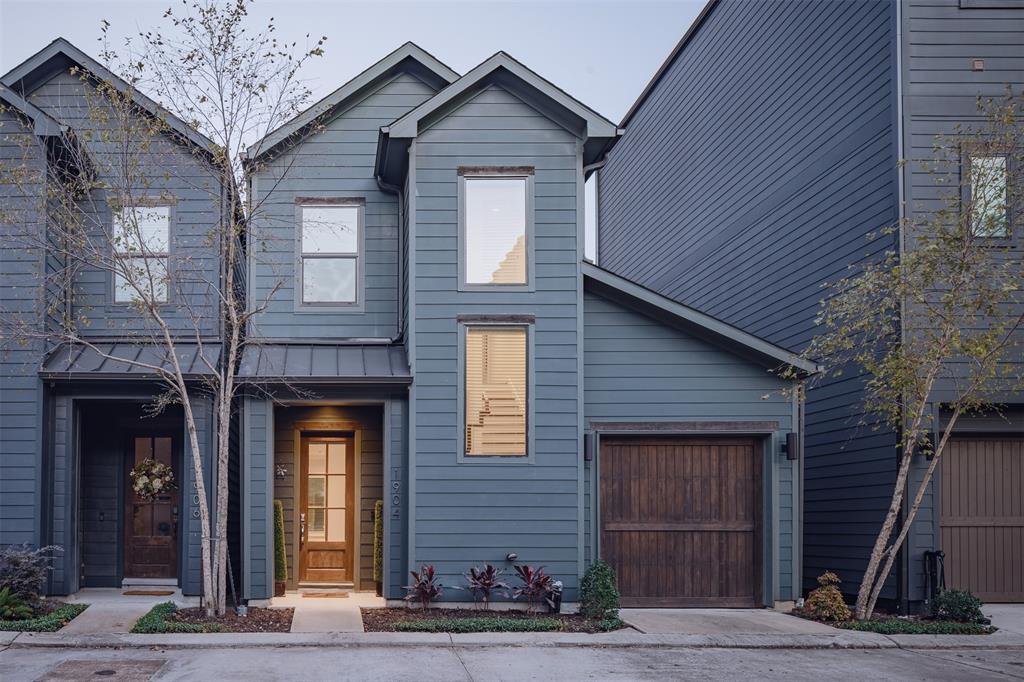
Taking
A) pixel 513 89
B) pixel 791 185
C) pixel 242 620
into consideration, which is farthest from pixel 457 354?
pixel 791 185

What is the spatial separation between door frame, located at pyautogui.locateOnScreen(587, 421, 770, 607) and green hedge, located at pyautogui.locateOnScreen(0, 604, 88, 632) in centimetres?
645

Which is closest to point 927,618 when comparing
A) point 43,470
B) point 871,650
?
point 871,650

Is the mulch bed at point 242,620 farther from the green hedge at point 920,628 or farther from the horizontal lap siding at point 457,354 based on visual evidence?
the green hedge at point 920,628

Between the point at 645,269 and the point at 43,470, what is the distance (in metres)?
15.0

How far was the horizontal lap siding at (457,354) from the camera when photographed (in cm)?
1242

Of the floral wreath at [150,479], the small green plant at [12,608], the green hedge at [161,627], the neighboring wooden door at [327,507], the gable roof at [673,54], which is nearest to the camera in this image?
the green hedge at [161,627]

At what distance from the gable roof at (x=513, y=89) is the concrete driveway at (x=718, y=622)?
6.18m

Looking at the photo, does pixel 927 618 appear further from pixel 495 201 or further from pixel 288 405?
pixel 288 405

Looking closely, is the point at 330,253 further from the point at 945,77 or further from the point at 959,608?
the point at 959,608

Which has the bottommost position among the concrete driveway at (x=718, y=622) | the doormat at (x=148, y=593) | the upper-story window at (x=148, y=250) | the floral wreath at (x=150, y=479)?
the concrete driveway at (x=718, y=622)

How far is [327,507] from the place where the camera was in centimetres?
1436

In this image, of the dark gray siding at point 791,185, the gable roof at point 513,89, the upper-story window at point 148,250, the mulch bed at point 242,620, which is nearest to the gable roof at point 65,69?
the upper-story window at point 148,250

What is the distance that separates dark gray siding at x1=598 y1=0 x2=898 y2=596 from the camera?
540 inches

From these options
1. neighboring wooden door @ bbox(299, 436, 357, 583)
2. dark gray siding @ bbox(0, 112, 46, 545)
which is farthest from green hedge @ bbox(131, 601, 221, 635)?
neighboring wooden door @ bbox(299, 436, 357, 583)
